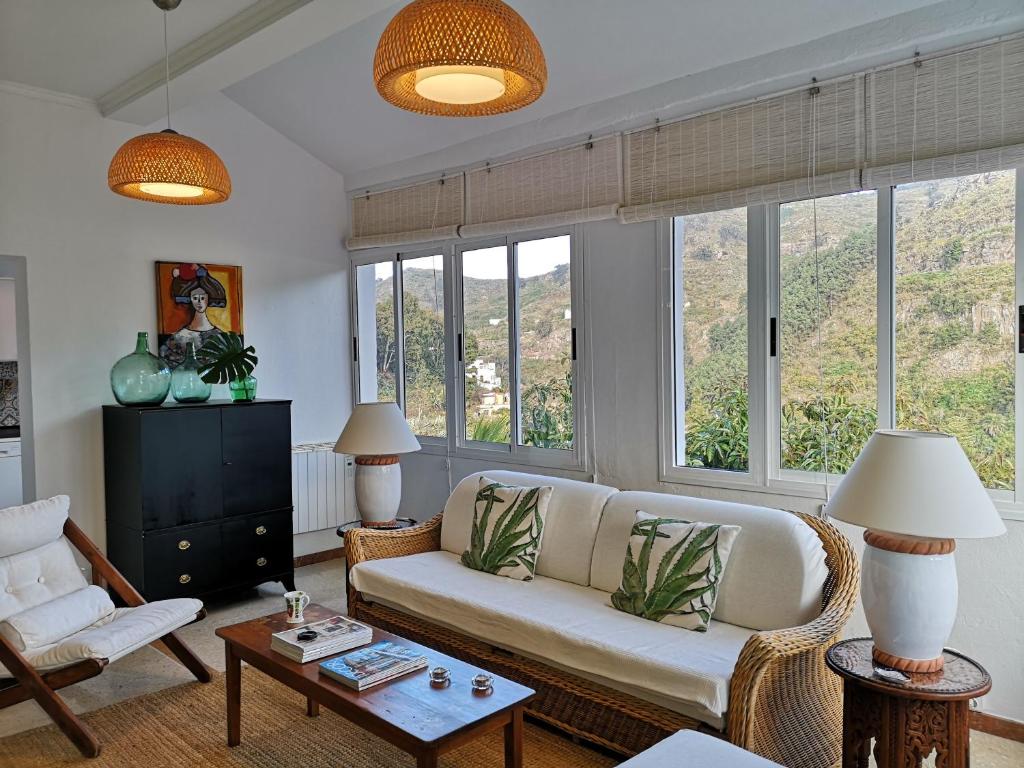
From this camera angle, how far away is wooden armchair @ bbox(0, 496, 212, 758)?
9.20ft

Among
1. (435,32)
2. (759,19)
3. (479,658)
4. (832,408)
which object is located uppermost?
(759,19)

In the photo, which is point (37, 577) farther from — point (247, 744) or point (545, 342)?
point (545, 342)

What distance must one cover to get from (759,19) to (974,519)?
7.09ft

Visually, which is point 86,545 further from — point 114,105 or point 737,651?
point 737,651

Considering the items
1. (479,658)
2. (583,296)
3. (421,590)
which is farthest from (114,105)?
(479,658)

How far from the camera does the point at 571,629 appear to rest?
109 inches

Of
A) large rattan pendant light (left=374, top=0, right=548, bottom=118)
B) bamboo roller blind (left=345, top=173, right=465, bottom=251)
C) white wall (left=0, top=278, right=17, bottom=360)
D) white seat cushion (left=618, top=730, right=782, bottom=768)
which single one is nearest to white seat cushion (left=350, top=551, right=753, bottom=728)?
white seat cushion (left=618, top=730, right=782, bottom=768)

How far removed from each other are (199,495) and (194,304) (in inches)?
47.8

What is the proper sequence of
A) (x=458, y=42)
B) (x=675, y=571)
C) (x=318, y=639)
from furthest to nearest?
1. (x=675, y=571)
2. (x=318, y=639)
3. (x=458, y=42)

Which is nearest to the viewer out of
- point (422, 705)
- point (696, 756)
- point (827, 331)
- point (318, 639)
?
point (696, 756)

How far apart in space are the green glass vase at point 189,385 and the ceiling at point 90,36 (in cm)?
153

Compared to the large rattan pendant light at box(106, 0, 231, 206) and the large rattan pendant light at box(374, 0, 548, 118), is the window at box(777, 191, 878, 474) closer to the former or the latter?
the large rattan pendant light at box(374, 0, 548, 118)

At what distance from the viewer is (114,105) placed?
423cm

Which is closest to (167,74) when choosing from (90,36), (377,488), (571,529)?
(90,36)
